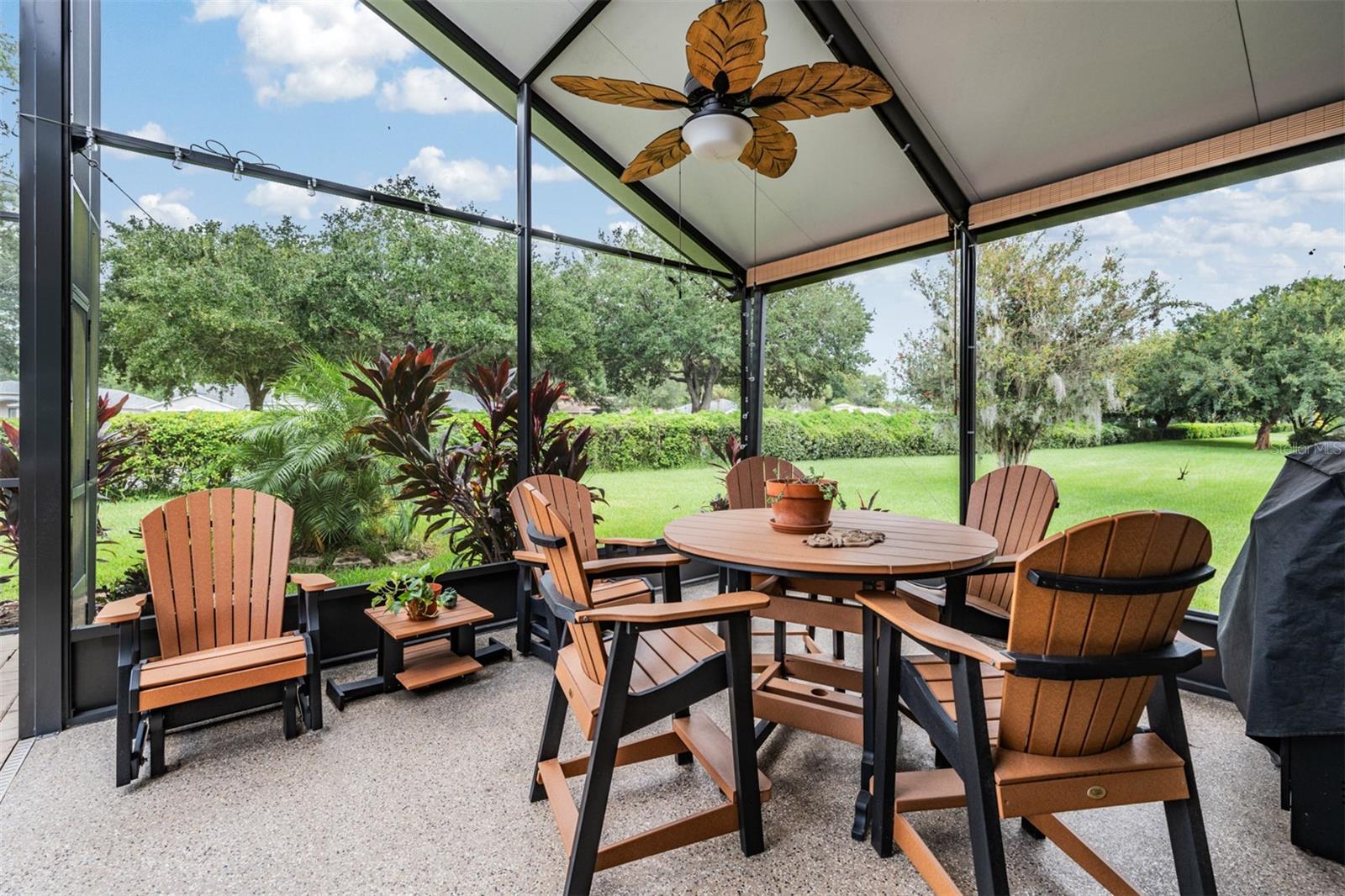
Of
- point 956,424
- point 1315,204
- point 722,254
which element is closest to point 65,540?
point 722,254

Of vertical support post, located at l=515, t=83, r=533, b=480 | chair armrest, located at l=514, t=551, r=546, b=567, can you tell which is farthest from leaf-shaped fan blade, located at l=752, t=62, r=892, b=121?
chair armrest, located at l=514, t=551, r=546, b=567

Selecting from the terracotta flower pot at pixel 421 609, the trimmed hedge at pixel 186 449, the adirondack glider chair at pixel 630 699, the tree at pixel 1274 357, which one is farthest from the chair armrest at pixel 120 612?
the tree at pixel 1274 357

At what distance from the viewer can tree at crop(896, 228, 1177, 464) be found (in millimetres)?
3572

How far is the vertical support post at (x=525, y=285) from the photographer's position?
3.76m

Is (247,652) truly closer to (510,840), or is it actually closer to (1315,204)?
(510,840)

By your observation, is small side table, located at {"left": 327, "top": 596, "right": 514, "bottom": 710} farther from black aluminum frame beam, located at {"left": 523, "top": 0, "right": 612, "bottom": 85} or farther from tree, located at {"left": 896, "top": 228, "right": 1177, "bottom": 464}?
tree, located at {"left": 896, "top": 228, "right": 1177, "bottom": 464}

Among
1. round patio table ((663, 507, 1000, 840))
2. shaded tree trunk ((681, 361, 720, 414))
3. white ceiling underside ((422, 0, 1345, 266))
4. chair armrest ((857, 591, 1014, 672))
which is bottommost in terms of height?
chair armrest ((857, 591, 1014, 672))

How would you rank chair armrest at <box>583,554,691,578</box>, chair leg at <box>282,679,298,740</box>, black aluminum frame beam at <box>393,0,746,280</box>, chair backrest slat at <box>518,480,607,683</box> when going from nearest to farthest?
1. chair backrest slat at <box>518,480,607,683</box>
2. chair armrest at <box>583,554,691,578</box>
3. chair leg at <box>282,679,298,740</box>
4. black aluminum frame beam at <box>393,0,746,280</box>

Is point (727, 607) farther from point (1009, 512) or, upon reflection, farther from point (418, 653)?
point (418, 653)

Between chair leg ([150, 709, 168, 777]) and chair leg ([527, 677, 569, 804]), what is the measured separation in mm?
1453

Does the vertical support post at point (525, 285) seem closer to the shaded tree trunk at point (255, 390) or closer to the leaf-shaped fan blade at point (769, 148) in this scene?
the shaded tree trunk at point (255, 390)

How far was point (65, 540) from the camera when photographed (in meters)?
2.48

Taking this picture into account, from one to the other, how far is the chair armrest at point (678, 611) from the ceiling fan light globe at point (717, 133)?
1.66m

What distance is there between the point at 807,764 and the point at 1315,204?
12.0 feet
